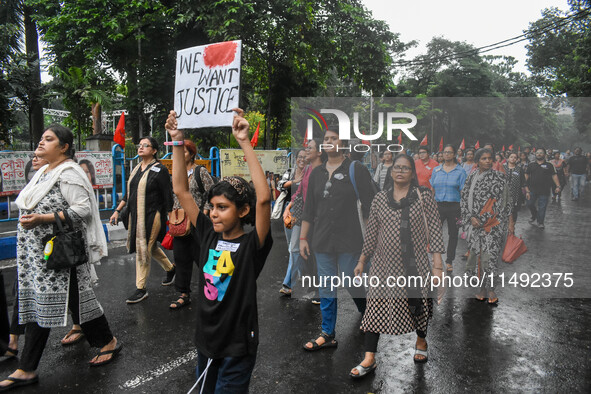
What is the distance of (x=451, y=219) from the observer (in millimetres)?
5078

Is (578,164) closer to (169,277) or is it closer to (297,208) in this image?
(297,208)

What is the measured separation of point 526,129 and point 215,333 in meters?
3.44

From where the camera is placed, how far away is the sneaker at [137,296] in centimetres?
483

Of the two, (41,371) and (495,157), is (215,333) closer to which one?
(41,371)

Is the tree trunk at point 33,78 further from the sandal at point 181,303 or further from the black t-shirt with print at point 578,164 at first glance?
the black t-shirt with print at point 578,164

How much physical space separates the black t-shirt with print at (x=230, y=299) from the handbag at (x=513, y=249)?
125 inches

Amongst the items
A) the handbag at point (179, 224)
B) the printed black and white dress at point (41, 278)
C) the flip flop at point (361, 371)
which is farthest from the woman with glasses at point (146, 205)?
the flip flop at point (361, 371)

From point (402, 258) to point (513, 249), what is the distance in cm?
177

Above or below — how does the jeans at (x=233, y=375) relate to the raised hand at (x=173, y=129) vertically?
below

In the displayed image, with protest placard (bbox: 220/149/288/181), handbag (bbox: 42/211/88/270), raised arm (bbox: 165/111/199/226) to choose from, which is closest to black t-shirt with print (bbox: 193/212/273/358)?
raised arm (bbox: 165/111/199/226)

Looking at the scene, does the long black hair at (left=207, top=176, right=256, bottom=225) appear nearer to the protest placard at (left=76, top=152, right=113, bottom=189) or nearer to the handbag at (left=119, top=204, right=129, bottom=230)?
the handbag at (left=119, top=204, right=129, bottom=230)

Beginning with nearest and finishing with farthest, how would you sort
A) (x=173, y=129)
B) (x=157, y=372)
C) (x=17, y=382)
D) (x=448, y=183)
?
(x=173, y=129) < (x=17, y=382) < (x=157, y=372) < (x=448, y=183)

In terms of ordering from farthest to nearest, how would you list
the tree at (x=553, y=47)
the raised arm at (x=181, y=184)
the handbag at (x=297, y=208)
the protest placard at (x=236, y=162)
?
the tree at (x=553, y=47) → the protest placard at (x=236, y=162) → the handbag at (x=297, y=208) → the raised arm at (x=181, y=184)

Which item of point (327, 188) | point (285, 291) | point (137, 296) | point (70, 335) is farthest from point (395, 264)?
point (137, 296)
